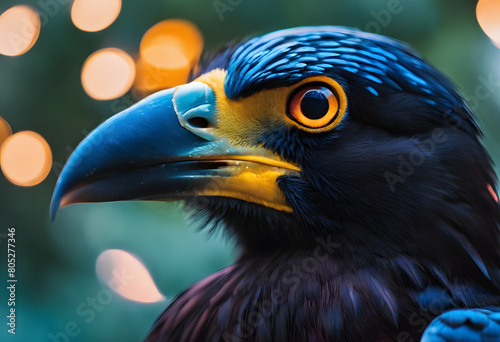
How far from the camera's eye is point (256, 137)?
1438 mm

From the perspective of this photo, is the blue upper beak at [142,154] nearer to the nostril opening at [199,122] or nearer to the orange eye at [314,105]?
the nostril opening at [199,122]

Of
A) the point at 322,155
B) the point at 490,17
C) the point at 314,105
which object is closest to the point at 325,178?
the point at 322,155

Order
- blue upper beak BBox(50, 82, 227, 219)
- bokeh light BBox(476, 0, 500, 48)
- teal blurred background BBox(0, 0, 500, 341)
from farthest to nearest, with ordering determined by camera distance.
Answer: bokeh light BBox(476, 0, 500, 48) < teal blurred background BBox(0, 0, 500, 341) < blue upper beak BBox(50, 82, 227, 219)

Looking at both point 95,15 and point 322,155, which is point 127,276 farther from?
point 322,155

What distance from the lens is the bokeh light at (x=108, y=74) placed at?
294 centimetres

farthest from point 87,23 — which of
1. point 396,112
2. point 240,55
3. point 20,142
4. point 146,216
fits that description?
point 396,112

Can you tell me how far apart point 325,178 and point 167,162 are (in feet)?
1.38

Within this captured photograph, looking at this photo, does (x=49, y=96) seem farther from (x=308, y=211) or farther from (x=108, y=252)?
(x=308, y=211)

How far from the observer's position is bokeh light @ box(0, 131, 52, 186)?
9.68 feet

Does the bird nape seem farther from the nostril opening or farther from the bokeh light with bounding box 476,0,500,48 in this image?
the bokeh light with bounding box 476,0,500,48

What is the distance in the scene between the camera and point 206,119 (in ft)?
4.76

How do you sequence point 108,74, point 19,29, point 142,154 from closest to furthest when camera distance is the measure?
point 142,154 < point 19,29 < point 108,74

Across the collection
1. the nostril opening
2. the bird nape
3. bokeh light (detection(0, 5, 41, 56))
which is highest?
bokeh light (detection(0, 5, 41, 56))

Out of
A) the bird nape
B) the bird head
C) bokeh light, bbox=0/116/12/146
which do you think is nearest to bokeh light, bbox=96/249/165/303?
bokeh light, bbox=0/116/12/146
